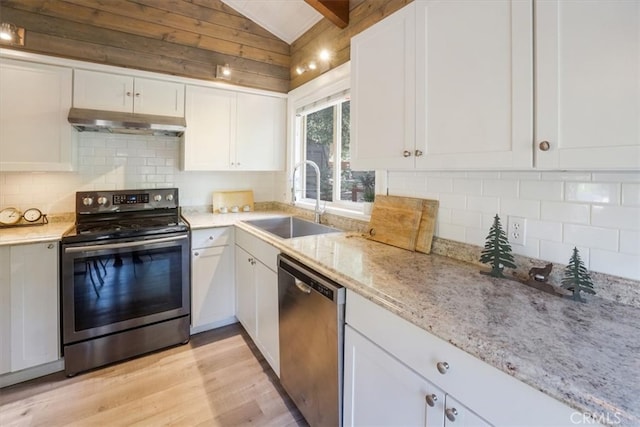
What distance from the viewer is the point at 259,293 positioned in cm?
217

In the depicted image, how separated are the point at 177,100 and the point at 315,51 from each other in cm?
128

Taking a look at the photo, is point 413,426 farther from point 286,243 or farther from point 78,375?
point 78,375

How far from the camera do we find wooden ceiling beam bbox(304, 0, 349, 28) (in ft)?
7.16

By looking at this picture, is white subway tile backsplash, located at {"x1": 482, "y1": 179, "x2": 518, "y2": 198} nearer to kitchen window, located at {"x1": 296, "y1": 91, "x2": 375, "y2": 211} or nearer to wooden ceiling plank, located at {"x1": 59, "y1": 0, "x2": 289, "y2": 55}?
kitchen window, located at {"x1": 296, "y1": 91, "x2": 375, "y2": 211}

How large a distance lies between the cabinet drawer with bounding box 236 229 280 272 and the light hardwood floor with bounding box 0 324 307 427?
790 mm

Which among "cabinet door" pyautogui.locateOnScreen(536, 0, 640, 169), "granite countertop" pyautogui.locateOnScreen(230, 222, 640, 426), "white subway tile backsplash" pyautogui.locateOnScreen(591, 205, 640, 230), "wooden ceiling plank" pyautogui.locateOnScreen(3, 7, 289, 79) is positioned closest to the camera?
"granite countertop" pyautogui.locateOnScreen(230, 222, 640, 426)

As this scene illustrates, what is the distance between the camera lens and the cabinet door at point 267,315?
6.32 ft

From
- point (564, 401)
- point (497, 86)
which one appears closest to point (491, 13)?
point (497, 86)

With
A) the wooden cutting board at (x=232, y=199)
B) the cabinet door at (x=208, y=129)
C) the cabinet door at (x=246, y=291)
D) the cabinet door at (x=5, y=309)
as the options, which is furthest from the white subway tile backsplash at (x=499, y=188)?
the cabinet door at (x=5, y=309)

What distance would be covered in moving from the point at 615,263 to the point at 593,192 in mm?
256

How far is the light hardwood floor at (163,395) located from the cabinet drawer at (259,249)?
79cm

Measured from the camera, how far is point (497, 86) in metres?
1.08

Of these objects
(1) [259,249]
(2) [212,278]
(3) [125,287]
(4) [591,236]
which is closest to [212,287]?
(2) [212,278]

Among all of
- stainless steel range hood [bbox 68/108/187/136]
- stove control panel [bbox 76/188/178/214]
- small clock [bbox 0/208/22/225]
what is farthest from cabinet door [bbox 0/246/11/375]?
stainless steel range hood [bbox 68/108/187/136]
